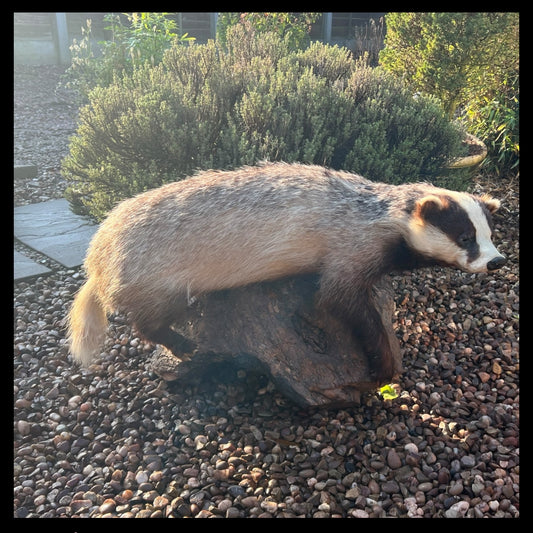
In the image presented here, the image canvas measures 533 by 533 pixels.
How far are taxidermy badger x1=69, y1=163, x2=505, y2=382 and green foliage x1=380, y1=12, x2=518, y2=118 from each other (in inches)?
155

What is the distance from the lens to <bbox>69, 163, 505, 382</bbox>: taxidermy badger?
3400 millimetres

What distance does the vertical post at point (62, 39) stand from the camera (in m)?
14.1

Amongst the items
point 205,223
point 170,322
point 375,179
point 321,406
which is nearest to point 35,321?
point 170,322

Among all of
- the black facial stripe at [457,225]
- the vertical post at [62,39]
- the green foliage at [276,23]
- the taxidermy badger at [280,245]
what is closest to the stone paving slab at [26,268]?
the taxidermy badger at [280,245]

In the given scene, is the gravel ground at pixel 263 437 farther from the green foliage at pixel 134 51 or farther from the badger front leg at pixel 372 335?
the green foliage at pixel 134 51

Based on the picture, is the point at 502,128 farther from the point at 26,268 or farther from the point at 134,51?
the point at 26,268

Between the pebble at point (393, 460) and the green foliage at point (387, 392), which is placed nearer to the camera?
the pebble at point (393, 460)

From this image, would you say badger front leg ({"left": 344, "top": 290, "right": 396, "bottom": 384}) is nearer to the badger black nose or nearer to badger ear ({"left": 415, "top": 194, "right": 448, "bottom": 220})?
badger ear ({"left": 415, "top": 194, "right": 448, "bottom": 220})

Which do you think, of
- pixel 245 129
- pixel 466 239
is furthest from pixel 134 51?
pixel 466 239

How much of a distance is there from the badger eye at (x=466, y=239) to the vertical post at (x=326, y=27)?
13007 millimetres

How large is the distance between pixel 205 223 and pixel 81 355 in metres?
1.30

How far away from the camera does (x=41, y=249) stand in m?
5.81

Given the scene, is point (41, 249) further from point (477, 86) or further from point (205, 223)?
point (477, 86)

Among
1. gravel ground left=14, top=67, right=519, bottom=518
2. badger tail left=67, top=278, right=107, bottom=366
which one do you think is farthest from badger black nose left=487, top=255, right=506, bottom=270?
badger tail left=67, top=278, right=107, bottom=366
